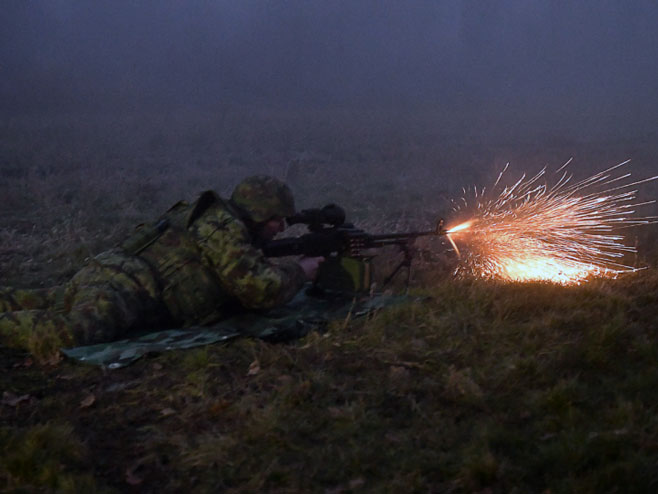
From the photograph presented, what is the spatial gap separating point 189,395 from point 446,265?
4543 millimetres

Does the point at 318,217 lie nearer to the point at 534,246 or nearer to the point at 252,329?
the point at 252,329

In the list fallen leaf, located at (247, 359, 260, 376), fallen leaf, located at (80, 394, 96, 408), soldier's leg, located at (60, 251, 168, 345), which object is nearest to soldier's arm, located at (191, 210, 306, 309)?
soldier's leg, located at (60, 251, 168, 345)

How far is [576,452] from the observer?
349 centimetres

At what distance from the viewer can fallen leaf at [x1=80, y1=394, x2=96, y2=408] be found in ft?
14.4

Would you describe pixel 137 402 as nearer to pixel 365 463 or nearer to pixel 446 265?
pixel 365 463

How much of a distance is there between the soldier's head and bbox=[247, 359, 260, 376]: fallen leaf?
58.7 inches

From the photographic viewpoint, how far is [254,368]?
15.7 feet

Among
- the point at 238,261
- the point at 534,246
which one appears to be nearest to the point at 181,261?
the point at 238,261

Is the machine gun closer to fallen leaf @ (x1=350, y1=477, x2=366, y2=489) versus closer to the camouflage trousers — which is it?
the camouflage trousers

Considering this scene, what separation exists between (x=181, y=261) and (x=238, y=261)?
21.3 inches

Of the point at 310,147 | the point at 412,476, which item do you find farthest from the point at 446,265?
the point at 310,147

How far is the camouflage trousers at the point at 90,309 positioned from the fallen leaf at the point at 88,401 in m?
0.92

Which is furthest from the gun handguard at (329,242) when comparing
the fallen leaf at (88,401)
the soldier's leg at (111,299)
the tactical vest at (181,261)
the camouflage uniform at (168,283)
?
the fallen leaf at (88,401)

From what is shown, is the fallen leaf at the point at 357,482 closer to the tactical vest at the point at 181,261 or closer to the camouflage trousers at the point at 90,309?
the tactical vest at the point at 181,261
